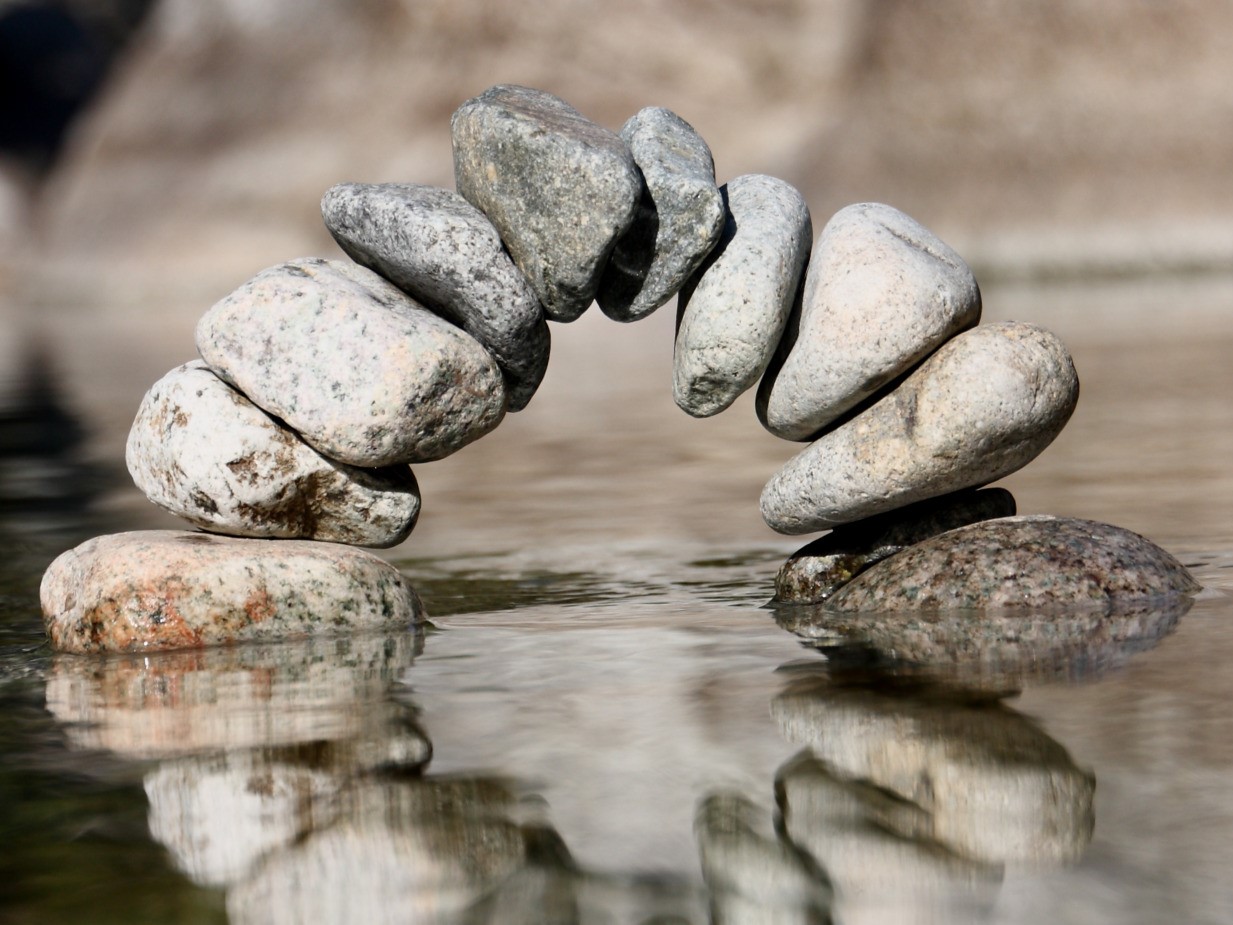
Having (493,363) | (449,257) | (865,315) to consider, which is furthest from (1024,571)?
(449,257)

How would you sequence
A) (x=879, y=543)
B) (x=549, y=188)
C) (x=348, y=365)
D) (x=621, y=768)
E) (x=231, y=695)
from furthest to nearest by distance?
(x=879, y=543)
(x=549, y=188)
(x=348, y=365)
(x=231, y=695)
(x=621, y=768)

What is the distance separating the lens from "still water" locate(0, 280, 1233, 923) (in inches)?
119

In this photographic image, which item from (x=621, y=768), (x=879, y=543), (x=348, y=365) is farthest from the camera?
(x=879, y=543)

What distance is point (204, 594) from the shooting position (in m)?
5.46

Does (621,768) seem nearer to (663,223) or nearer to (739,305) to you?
(739,305)

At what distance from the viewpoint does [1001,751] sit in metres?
3.70

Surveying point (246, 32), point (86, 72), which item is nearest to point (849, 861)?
point (246, 32)

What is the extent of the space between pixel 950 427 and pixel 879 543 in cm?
72

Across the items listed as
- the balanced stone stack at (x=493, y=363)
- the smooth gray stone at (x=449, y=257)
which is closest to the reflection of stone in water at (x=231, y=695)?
the balanced stone stack at (x=493, y=363)

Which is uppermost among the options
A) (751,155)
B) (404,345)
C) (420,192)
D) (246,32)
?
(246,32)

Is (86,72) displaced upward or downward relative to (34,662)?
upward

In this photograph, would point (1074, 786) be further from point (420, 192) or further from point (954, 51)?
point (954, 51)

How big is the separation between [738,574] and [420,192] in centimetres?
189

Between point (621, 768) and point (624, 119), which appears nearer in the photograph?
point (621, 768)
